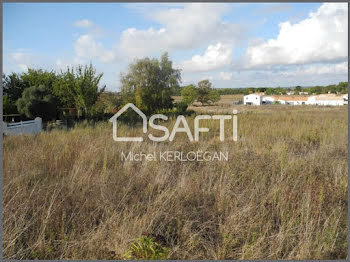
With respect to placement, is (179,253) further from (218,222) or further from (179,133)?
(179,133)

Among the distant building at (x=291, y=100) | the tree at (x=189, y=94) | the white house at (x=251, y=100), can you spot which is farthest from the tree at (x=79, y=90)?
the distant building at (x=291, y=100)

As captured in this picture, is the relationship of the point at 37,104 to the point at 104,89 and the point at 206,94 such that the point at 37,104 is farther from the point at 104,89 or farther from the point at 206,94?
the point at 206,94

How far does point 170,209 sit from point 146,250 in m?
0.50

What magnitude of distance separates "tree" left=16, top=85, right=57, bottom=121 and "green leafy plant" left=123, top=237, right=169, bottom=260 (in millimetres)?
8730

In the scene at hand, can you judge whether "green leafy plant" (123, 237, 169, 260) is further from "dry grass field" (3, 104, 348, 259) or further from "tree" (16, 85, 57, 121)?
"tree" (16, 85, 57, 121)

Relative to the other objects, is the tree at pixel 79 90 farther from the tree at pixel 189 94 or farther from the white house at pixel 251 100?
the white house at pixel 251 100

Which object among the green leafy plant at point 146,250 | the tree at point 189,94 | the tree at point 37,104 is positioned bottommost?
the green leafy plant at point 146,250

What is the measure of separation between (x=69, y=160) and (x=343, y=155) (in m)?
4.67

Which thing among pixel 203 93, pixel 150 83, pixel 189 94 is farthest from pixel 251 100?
pixel 150 83

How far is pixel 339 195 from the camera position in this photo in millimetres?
2543

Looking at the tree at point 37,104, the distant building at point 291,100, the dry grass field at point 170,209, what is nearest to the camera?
the dry grass field at point 170,209

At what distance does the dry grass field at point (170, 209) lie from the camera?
1.90m

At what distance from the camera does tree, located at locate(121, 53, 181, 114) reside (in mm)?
10953

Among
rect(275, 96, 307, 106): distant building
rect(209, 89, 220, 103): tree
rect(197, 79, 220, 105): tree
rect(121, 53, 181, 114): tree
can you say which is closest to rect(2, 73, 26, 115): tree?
rect(121, 53, 181, 114): tree
